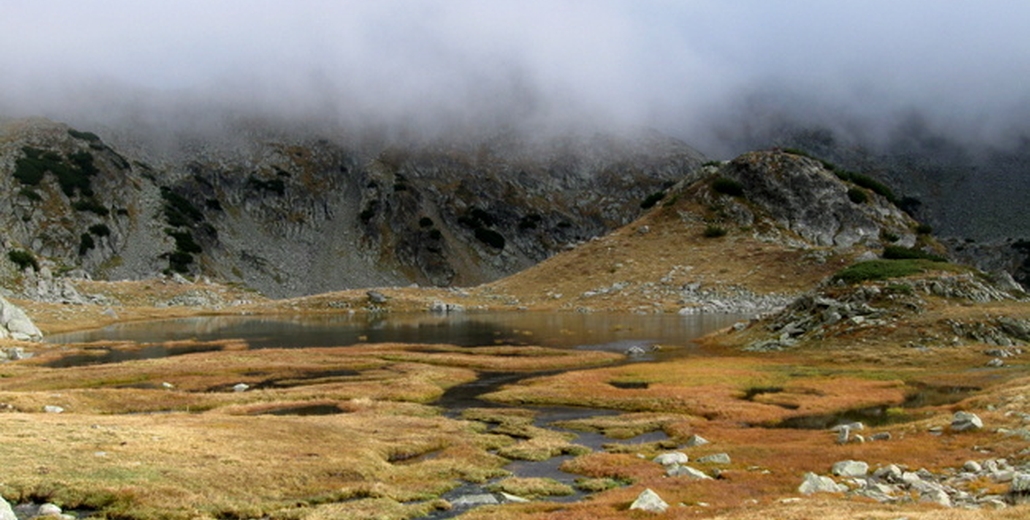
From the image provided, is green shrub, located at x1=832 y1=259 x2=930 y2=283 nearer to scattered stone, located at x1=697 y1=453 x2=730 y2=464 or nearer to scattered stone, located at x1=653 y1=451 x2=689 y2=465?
scattered stone, located at x1=697 y1=453 x2=730 y2=464

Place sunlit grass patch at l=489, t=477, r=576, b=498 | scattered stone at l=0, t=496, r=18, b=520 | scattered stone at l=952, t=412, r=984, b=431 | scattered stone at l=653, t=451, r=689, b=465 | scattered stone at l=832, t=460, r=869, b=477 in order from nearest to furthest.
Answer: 1. scattered stone at l=0, t=496, r=18, b=520
2. sunlit grass patch at l=489, t=477, r=576, b=498
3. scattered stone at l=832, t=460, r=869, b=477
4. scattered stone at l=653, t=451, r=689, b=465
5. scattered stone at l=952, t=412, r=984, b=431

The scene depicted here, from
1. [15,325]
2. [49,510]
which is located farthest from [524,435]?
[15,325]

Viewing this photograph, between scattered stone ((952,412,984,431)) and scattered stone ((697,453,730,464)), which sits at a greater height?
scattered stone ((952,412,984,431))

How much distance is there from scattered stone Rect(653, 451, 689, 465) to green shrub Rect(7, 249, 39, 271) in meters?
170

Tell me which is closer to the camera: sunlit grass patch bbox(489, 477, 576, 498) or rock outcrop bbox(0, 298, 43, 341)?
sunlit grass patch bbox(489, 477, 576, 498)

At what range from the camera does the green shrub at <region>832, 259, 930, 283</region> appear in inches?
3637

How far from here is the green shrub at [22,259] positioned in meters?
157

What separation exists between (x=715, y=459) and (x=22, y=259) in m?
174

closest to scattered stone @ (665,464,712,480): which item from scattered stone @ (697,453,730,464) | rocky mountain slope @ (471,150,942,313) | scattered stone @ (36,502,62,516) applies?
scattered stone @ (697,453,730,464)

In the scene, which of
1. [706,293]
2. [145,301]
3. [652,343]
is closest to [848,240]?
[706,293]

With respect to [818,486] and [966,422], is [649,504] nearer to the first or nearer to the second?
[818,486]

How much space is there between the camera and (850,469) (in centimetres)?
2766

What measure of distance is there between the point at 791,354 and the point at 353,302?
409 feet

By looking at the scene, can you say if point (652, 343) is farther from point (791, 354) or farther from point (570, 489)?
point (570, 489)
